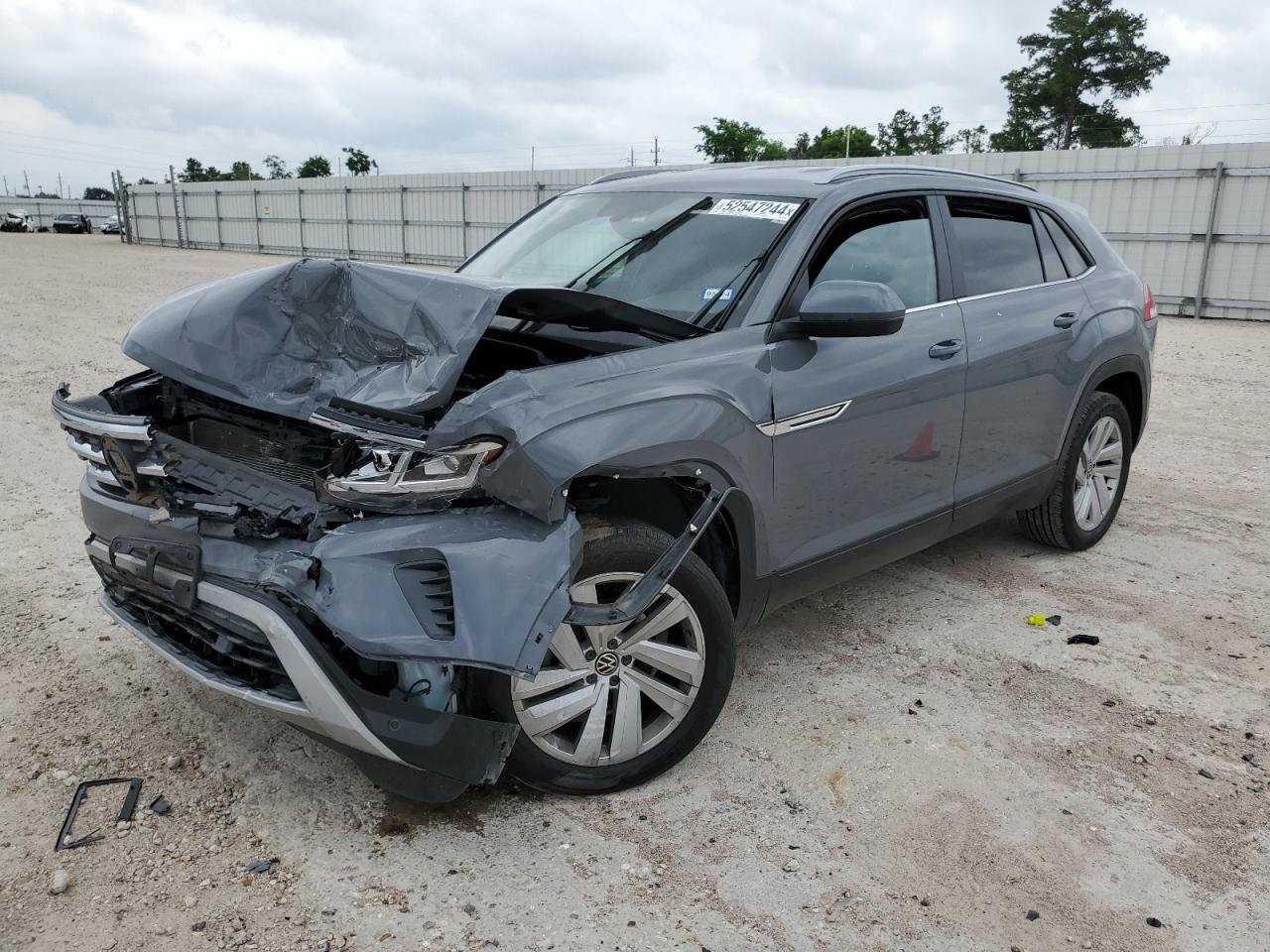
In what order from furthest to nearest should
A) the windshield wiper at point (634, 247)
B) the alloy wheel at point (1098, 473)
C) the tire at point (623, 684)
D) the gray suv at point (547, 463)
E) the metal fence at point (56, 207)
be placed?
1. the metal fence at point (56, 207)
2. the alloy wheel at point (1098, 473)
3. the windshield wiper at point (634, 247)
4. the tire at point (623, 684)
5. the gray suv at point (547, 463)

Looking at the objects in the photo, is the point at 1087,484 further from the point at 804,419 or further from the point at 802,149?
the point at 802,149

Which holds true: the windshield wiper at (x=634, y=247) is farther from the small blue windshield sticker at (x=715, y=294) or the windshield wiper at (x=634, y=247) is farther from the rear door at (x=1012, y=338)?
the rear door at (x=1012, y=338)

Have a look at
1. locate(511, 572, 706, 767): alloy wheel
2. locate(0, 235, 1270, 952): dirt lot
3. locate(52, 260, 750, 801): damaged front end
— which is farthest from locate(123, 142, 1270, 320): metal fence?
locate(511, 572, 706, 767): alloy wheel

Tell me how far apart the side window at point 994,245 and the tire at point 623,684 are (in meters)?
2.05

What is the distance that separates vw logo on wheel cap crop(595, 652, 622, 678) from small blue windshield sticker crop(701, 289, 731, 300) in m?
1.27

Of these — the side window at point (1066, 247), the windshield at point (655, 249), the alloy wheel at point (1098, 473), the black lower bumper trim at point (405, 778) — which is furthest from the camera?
the alloy wheel at point (1098, 473)

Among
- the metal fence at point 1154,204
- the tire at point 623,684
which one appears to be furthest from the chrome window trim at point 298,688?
the metal fence at point 1154,204

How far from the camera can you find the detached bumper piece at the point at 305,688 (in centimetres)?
249

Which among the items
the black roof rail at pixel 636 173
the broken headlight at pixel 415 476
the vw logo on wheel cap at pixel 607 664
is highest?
the black roof rail at pixel 636 173

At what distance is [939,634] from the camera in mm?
4266

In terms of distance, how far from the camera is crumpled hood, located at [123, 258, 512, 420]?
2.81 meters

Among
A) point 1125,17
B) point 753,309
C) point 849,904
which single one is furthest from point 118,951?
point 1125,17

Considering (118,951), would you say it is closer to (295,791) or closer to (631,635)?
(295,791)

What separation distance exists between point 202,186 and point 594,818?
4291cm
